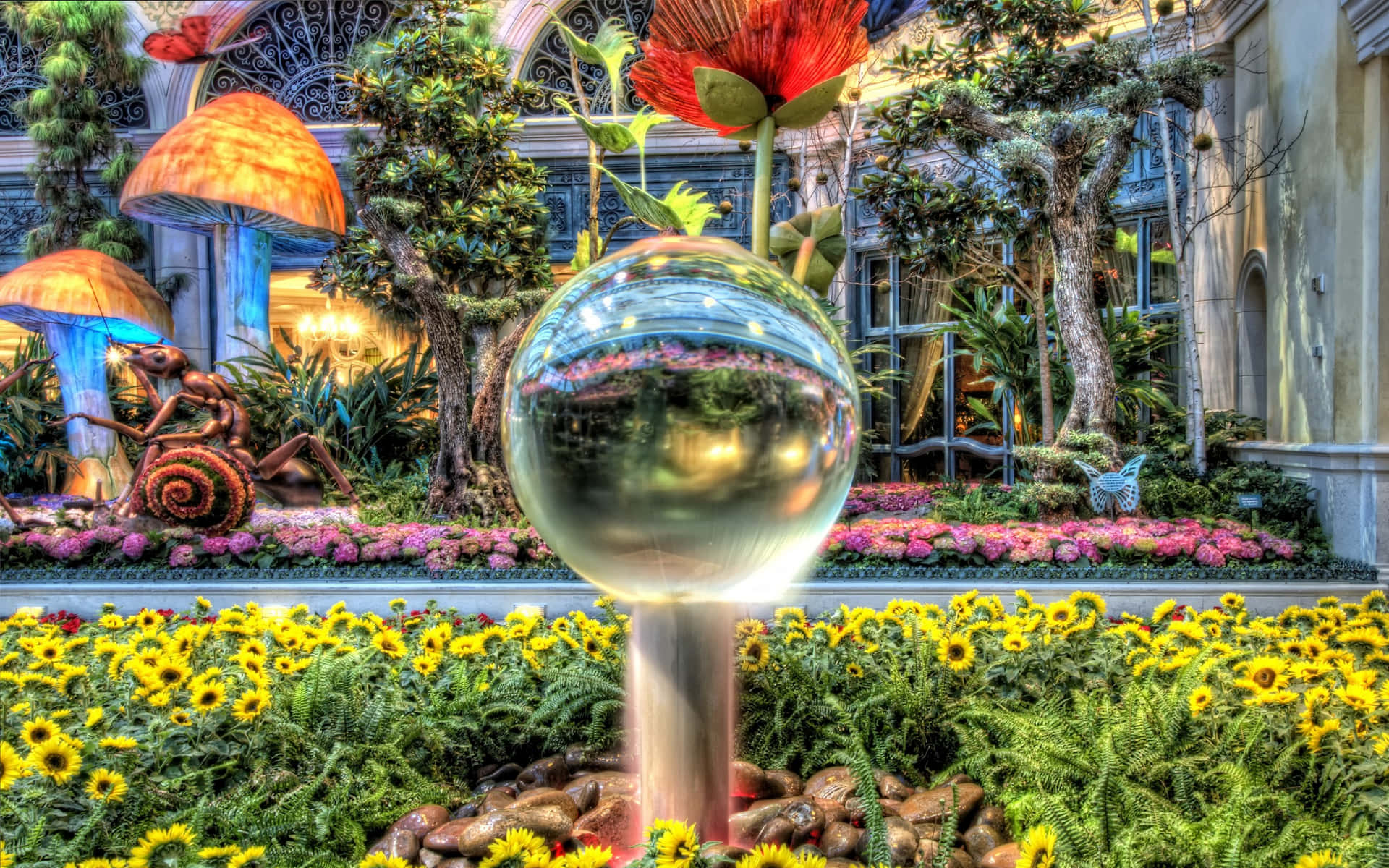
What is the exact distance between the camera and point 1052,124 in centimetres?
756

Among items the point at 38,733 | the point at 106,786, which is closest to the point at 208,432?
the point at 38,733

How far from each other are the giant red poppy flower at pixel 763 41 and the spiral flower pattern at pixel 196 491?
18.3ft

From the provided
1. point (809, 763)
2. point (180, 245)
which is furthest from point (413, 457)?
point (809, 763)

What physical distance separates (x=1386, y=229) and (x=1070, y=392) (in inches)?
139

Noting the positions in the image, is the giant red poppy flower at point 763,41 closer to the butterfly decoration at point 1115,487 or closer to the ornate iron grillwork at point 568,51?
the butterfly decoration at point 1115,487

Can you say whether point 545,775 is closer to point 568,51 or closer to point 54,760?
point 54,760

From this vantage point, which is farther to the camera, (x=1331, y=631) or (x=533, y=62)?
(x=533, y=62)

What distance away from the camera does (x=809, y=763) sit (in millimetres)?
2516

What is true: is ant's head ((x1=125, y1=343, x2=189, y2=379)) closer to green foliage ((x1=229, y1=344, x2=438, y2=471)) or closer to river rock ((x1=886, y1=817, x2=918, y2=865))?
green foliage ((x1=229, y1=344, x2=438, y2=471))

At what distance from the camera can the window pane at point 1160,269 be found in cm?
1107

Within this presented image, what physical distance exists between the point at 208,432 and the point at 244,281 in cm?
391

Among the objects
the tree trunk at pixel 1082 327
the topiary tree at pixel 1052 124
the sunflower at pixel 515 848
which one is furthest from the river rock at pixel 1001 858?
the tree trunk at pixel 1082 327

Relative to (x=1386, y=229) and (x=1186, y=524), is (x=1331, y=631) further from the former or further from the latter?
(x=1386, y=229)

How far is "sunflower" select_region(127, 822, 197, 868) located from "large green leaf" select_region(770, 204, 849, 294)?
1.74 m
